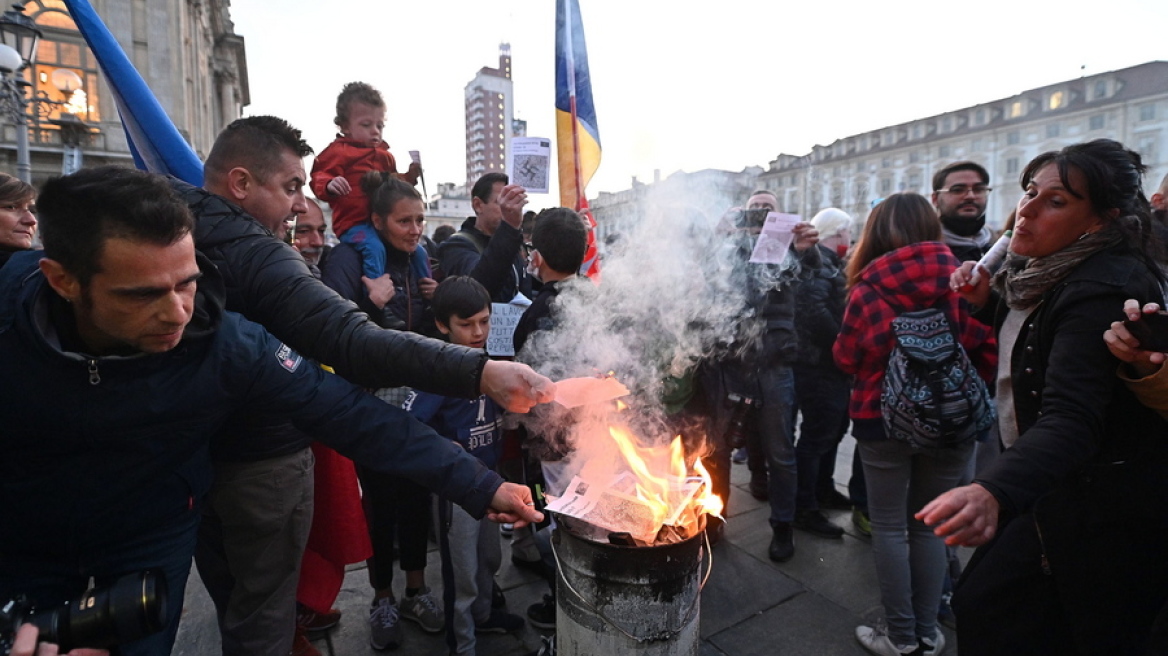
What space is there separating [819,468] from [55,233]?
17.0 feet

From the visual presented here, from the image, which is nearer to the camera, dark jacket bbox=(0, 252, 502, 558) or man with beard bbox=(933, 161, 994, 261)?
dark jacket bbox=(0, 252, 502, 558)

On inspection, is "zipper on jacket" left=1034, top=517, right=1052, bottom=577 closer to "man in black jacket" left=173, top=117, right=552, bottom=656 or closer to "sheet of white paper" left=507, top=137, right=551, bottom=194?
"man in black jacket" left=173, top=117, right=552, bottom=656

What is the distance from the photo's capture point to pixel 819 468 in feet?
16.5

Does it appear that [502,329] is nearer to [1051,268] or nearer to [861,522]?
[1051,268]

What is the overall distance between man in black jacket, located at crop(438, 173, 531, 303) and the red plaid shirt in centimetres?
207

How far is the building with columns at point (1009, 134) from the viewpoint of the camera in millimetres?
45344

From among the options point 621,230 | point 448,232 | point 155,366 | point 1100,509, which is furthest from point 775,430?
point 448,232

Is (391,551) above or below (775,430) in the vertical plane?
below

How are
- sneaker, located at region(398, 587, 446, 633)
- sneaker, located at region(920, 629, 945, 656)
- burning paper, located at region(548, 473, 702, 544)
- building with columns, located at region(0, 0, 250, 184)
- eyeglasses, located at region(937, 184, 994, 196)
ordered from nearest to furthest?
burning paper, located at region(548, 473, 702, 544), sneaker, located at region(920, 629, 945, 656), sneaker, located at region(398, 587, 446, 633), eyeglasses, located at region(937, 184, 994, 196), building with columns, located at region(0, 0, 250, 184)

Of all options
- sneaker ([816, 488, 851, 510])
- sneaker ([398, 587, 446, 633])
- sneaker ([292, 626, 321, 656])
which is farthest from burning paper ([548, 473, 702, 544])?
sneaker ([816, 488, 851, 510])

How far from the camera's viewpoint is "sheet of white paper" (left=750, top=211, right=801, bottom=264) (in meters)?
3.96

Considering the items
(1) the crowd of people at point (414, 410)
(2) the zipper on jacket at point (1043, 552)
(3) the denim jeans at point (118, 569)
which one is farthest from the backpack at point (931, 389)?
(3) the denim jeans at point (118, 569)

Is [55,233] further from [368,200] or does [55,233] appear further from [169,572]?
[368,200]

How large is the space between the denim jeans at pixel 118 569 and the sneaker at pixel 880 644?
10.7 ft
